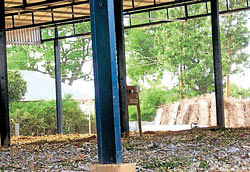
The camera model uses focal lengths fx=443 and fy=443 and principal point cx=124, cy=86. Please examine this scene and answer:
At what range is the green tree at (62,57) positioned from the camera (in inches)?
1444

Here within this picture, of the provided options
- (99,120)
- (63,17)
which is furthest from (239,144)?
(63,17)

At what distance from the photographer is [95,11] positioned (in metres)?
5.31

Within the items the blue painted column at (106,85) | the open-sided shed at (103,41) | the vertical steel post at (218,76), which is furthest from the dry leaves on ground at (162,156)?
the vertical steel post at (218,76)

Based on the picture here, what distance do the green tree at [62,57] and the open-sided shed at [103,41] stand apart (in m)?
17.1

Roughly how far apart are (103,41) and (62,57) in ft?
106

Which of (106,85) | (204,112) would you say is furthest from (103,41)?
(204,112)

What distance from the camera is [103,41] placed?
5.27 meters

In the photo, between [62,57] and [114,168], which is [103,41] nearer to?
[114,168]

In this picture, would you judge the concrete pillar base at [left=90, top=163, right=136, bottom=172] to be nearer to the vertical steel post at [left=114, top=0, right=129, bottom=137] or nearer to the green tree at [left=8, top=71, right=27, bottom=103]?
the vertical steel post at [left=114, top=0, right=129, bottom=137]

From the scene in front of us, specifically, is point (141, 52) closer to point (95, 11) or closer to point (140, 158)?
point (140, 158)

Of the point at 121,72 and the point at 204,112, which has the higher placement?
the point at 121,72

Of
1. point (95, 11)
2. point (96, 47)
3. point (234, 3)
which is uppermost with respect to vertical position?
point (234, 3)

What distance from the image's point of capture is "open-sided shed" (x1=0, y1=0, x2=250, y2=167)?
207 inches

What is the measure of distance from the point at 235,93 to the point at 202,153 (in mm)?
26697
